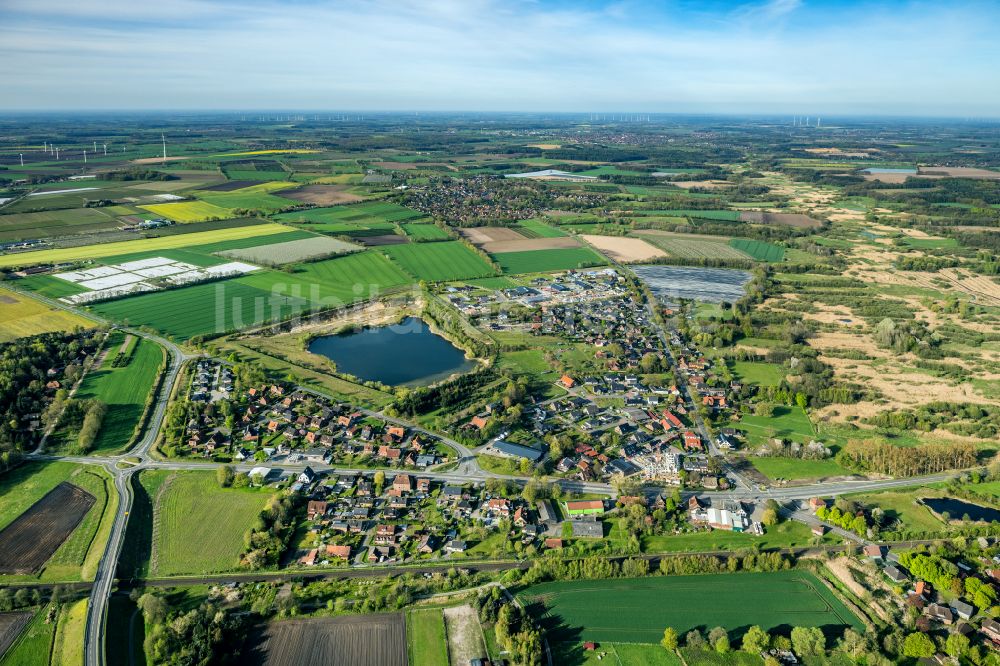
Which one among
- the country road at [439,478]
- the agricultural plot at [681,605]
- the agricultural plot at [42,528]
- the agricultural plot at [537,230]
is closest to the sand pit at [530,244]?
the agricultural plot at [537,230]

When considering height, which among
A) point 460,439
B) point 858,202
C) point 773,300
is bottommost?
point 460,439

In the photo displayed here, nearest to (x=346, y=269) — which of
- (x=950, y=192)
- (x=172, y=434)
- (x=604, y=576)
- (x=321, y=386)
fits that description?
(x=321, y=386)

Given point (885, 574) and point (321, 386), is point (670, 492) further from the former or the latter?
point (321, 386)

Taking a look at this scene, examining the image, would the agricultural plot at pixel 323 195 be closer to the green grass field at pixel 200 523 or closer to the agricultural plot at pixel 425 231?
the agricultural plot at pixel 425 231

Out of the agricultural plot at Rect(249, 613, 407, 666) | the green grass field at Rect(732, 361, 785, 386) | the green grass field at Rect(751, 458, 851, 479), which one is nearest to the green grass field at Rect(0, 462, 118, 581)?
the agricultural plot at Rect(249, 613, 407, 666)

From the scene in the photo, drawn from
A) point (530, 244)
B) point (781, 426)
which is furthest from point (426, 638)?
point (530, 244)

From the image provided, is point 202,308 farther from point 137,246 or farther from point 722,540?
point 722,540

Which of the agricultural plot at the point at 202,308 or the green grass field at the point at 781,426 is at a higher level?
the agricultural plot at the point at 202,308
